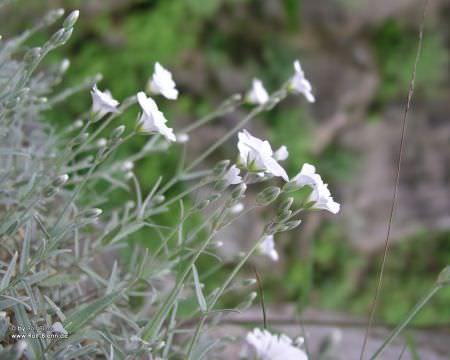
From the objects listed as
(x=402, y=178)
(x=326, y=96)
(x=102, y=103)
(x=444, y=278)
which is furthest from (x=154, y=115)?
(x=402, y=178)

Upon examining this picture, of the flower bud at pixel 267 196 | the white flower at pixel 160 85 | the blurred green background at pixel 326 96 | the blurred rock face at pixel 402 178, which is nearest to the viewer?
the flower bud at pixel 267 196

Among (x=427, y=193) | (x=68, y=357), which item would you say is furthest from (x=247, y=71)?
(x=68, y=357)

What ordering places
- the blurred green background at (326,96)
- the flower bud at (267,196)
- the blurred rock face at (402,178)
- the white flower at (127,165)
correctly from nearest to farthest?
the flower bud at (267,196), the white flower at (127,165), the blurred green background at (326,96), the blurred rock face at (402,178)

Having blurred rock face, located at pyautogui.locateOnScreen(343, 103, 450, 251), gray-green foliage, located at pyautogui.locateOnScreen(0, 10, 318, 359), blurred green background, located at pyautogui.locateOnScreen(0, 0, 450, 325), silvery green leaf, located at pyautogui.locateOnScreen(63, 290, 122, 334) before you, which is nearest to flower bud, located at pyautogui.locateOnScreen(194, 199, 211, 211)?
gray-green foliage, located at pyautogui.locateOnScreen(0, 10, 318, 359)

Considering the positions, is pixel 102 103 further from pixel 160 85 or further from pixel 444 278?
pixel 444 278

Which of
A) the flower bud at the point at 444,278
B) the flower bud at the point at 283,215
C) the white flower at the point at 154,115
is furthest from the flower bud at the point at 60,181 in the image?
the flower bud at the point at 444,278

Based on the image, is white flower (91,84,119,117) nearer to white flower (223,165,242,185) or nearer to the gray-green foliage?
the gray-green foliage

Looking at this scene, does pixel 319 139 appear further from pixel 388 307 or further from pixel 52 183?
pixel 52 183

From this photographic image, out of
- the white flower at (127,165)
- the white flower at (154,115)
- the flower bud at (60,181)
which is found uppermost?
the white flower at (154,115)

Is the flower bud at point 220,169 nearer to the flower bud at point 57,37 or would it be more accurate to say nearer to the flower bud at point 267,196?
the flower bud at point 267,196
